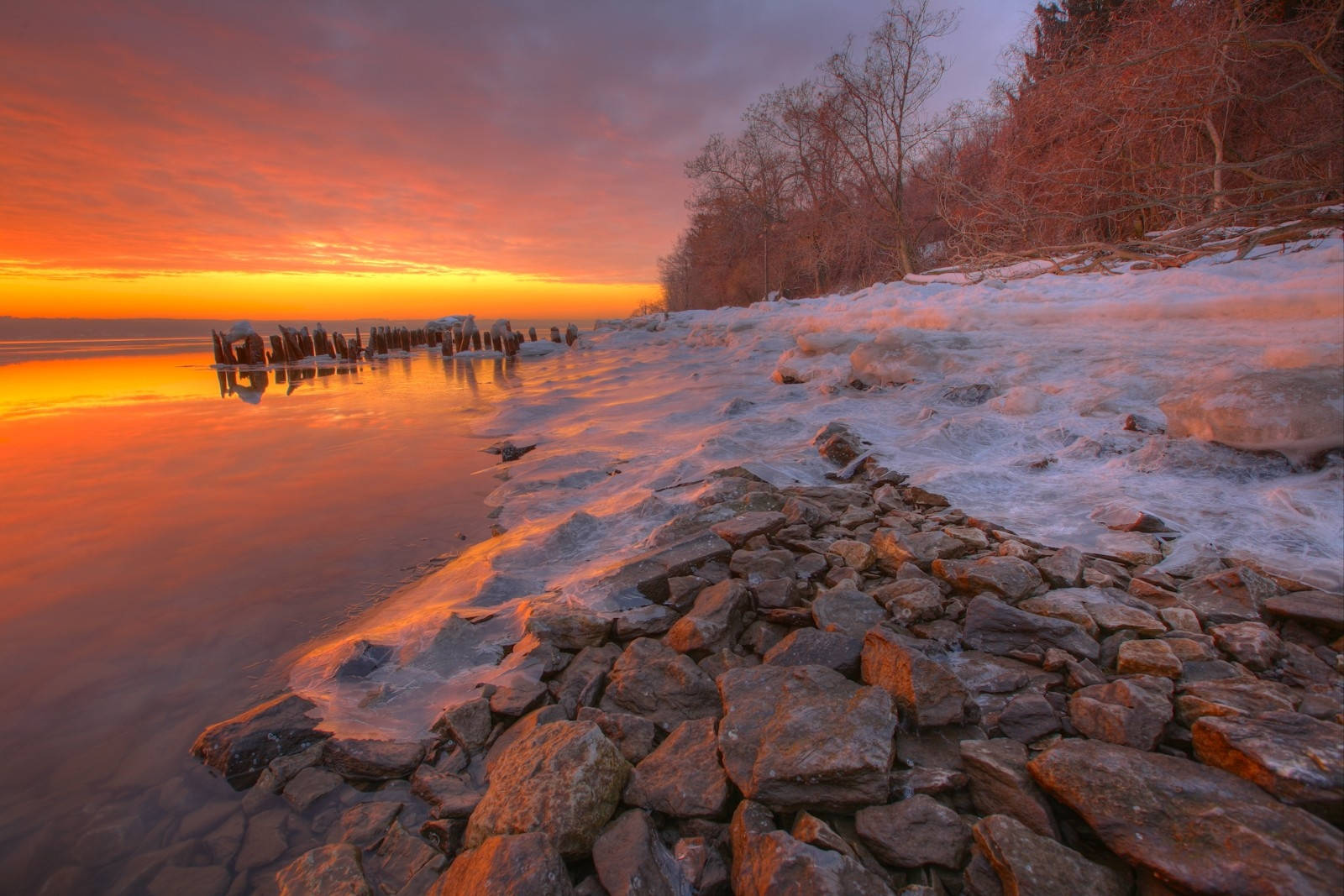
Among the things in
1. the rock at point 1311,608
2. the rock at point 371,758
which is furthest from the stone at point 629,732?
the rock at point 1311,608

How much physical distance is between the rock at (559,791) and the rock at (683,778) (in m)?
0.06

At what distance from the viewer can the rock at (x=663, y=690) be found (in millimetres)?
1899

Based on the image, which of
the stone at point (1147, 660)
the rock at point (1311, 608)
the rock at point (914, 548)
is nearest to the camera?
the stone at point (1147, 660)

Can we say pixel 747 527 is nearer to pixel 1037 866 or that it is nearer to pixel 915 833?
pixel 915 833

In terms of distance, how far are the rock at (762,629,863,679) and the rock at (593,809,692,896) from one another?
2.35ft

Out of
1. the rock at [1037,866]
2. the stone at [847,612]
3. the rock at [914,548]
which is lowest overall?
the rock at [1037,866]

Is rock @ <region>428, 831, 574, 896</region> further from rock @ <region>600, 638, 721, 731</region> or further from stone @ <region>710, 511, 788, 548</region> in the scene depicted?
stone @ <region>710, 511, 788, 548</region>

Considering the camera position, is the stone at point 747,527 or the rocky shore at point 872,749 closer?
the rocky shore at point 872,749

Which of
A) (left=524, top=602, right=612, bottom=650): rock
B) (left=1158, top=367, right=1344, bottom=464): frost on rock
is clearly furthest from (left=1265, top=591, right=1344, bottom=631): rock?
(left=524, top=602, right=612, bottom=650): rock

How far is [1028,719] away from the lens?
5.11 ft

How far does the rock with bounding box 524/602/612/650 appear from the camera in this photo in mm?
2395

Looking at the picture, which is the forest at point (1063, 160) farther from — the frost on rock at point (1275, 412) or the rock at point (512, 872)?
the rock at point (512, 872)

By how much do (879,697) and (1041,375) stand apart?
187 inches

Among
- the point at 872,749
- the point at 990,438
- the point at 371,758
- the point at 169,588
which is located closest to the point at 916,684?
the point at 872,749
